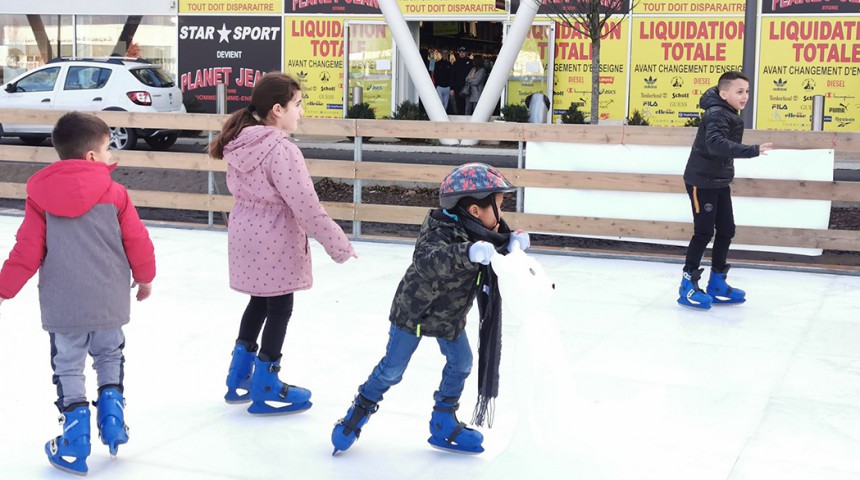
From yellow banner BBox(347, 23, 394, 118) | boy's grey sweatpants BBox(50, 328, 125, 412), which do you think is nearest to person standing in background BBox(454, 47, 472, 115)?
yellow banner BBox(347, 23, 394, 118)

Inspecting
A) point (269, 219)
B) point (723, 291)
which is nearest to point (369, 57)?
point (723, 291)

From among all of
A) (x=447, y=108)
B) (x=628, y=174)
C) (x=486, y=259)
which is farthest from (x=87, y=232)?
→ (x=447, y=108)

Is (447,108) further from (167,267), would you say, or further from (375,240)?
(167,267)

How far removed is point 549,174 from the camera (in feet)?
30.7

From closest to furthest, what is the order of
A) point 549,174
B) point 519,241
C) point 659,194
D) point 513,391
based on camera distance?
point 519,241
point 513,391
point 659,194
point 549,174

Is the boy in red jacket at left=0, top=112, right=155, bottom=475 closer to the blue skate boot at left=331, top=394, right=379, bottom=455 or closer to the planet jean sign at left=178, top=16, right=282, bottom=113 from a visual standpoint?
the blue skate boot at left=331, top=394, right=379, bottom=455

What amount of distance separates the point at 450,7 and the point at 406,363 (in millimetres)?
19822

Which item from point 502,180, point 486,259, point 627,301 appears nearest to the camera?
point 486,259

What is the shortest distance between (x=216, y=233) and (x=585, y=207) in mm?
3474

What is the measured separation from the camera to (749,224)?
895 cm

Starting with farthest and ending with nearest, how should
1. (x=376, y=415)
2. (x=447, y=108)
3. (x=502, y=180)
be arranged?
(x=447, y=108)
(x=376, y=415)
(x=502, y=180)

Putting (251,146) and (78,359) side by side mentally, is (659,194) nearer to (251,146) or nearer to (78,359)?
(251,146)

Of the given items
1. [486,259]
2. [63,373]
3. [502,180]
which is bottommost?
[63,373]

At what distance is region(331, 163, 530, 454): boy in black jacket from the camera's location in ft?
12.5
